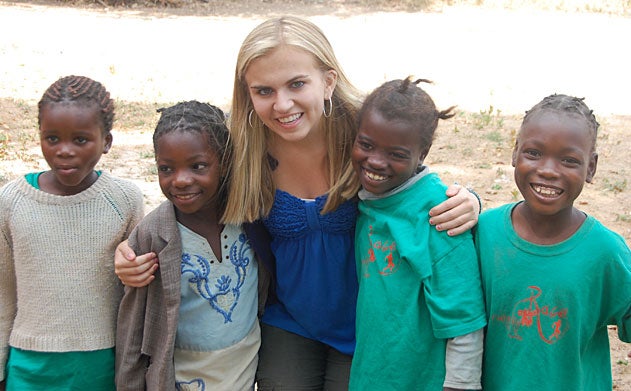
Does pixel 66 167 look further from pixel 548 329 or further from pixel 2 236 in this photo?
pixel 548 329

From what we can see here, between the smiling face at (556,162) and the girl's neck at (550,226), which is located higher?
the smiling face at (556,162)

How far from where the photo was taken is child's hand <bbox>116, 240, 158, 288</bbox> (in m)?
2.53

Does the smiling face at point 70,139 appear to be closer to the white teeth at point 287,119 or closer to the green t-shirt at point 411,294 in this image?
the white teeth at point 287,119

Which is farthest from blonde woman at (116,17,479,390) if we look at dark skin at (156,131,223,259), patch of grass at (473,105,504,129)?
patch of grass at (473,105,504,129)

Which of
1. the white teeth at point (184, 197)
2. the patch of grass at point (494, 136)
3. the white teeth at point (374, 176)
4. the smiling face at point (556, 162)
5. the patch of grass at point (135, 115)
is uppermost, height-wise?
the smiling face at point (556, 162)

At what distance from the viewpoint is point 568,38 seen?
535 inches

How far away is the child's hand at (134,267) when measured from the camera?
2.53m

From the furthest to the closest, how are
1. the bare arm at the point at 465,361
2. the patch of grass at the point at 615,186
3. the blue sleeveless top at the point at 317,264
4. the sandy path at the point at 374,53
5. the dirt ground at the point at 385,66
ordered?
the sandy path at the point at 374,53
the dirt ground at the point at 385,66
the patch of grass at the point at 615,186
the blue sleeveless top at the point at 317,264
the bare arm at the point at 465,361

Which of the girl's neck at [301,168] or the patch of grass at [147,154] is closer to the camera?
the girl's neck at [301,168]

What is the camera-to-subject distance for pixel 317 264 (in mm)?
2830

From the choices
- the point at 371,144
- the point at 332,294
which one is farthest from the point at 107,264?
the point at 371,144

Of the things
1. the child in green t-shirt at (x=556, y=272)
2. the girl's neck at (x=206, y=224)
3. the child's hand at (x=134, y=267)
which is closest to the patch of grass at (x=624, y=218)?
the child in green t-shirt at (x=556, y=272)

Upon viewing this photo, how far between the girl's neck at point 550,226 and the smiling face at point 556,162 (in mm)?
30

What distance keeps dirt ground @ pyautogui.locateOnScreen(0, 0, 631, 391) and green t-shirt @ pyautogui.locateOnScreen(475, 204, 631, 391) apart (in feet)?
6.62
